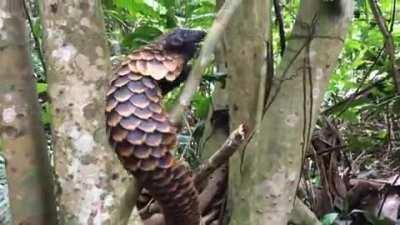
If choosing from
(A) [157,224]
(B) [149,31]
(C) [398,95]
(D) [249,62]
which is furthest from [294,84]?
(C) [398,95]

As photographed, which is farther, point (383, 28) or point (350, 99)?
point (350, 99)

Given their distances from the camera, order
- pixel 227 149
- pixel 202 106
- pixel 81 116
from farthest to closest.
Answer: pixel 202 106 < pixel 81 116 < pixel 227 149

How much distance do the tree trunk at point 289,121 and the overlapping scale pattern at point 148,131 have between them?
484 millimetres

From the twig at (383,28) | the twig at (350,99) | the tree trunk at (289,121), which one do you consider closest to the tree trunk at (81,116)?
the tree trunk at (289,121)

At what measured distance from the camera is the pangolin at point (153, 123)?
0.78 m

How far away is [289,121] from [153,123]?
0.57 metres

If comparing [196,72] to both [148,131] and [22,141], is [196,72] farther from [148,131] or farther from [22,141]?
[22,141]

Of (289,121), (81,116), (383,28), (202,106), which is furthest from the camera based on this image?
(202,106)

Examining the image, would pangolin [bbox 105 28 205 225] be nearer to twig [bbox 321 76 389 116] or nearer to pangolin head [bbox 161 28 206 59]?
pangolin head [bbox 161 28 206 59]

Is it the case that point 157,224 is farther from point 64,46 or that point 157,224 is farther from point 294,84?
point 64,46

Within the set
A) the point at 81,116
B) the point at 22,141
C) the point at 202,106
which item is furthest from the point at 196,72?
the point at 202,106

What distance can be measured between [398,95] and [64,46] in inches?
48.5

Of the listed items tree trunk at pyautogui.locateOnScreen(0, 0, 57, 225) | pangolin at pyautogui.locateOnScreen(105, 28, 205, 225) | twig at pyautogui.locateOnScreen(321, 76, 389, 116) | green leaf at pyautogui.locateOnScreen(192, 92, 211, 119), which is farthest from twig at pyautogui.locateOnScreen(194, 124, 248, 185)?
twig at pyautogui.locateOnScreen(321, 76, 389, 116)

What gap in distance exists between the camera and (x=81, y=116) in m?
0.93
